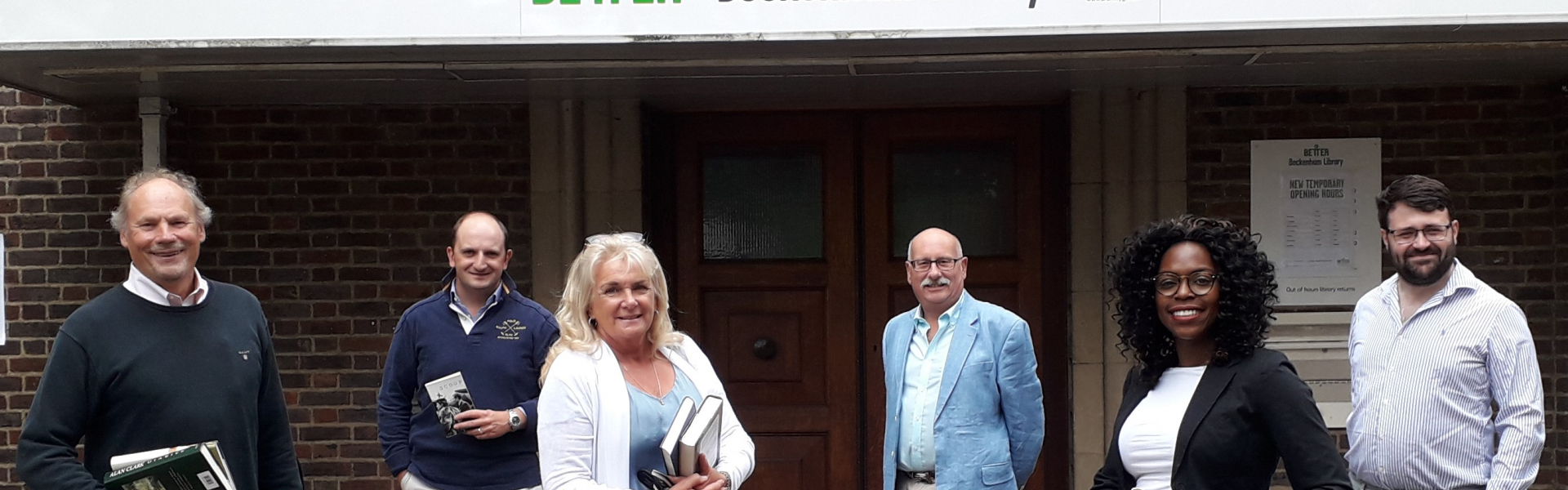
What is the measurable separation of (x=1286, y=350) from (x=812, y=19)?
9.16 feet

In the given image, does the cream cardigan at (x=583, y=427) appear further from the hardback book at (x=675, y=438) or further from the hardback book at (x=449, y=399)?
the hardback book at (x=449, y=399)

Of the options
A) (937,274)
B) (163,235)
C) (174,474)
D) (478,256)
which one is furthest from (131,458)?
(937,274)

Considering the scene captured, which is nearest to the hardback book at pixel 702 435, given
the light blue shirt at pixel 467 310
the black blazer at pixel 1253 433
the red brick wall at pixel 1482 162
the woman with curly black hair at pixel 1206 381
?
the woman with curly black hair at pixel 1206 381

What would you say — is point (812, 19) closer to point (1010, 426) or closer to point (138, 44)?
point (1010, 426)

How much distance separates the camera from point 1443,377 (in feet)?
11.5

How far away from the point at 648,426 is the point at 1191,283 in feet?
4.17

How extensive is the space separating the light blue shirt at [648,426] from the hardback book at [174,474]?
970 millimetres

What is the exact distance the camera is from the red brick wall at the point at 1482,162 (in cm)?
555

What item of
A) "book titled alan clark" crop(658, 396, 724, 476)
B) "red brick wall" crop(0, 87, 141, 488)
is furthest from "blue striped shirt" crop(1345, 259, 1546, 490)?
"red brick wall" crop(0, 87, 141, 488)

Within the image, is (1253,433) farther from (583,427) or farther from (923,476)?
(923,476)

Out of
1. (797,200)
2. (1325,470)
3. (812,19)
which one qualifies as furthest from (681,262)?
(1325,470)

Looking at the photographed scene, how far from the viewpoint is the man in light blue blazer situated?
13.6 feet

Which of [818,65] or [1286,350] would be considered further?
[1286,350]

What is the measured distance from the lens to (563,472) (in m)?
2.92
